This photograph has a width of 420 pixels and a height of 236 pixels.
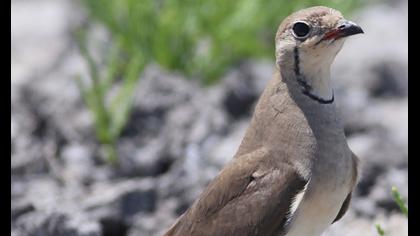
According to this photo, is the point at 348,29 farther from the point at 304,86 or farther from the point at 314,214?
the point at 314,214

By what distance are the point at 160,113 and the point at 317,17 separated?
251cm

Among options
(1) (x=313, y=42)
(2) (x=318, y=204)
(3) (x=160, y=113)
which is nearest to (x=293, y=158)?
(2) (x=318, y=204)

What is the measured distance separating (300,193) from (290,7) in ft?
10.4

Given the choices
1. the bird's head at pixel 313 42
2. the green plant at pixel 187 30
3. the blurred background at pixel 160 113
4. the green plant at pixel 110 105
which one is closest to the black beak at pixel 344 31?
the bird's head at pixel 313 42

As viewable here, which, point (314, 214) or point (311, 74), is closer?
point (314, 214)

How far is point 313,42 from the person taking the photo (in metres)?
4.70

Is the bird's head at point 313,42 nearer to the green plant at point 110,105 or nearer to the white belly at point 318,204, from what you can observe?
the white belly at point 318,204

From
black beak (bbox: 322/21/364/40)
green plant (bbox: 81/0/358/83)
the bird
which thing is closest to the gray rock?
the bird

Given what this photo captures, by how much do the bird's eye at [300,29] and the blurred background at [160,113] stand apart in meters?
1.35

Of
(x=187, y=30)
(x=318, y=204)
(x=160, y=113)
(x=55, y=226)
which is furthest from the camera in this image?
(x=187, y=30)

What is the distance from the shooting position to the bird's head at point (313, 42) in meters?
4.68

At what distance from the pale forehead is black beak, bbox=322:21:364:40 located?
0.11 feet

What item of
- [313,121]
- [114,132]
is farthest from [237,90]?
[313,121]

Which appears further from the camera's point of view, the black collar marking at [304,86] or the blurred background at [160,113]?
the blurred background at [160,113]
